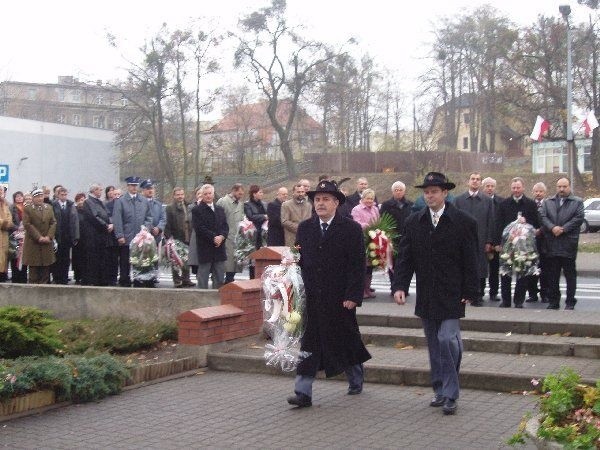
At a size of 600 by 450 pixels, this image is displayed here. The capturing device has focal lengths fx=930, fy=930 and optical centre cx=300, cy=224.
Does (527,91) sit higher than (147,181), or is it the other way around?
(527,91)

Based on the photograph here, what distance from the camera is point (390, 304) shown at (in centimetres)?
1345

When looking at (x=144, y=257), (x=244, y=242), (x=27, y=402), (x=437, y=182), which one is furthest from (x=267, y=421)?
(x=144, y=257)

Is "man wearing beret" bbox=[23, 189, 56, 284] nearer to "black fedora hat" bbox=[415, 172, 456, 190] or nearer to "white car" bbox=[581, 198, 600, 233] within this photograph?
"black fedora hat" bbox=[415, 172, 456, 190]

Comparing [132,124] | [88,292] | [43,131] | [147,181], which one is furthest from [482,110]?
[88,292]

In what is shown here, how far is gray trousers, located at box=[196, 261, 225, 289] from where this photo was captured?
14602mm

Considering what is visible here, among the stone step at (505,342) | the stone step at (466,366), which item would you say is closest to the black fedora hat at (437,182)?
the stone step at (466,366)

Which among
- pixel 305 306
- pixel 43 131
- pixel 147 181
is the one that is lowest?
pixel 305 306

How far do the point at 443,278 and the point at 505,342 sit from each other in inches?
95.2

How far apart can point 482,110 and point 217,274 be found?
4437 cm

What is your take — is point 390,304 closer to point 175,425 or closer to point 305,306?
point 305,306

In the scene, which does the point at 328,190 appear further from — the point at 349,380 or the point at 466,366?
the point at 466,366

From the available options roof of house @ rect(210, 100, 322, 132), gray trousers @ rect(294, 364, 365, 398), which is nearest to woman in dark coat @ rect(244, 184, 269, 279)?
gray trousers @ rect(294, 364, 365, 398)

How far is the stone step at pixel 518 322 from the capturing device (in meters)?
10.7

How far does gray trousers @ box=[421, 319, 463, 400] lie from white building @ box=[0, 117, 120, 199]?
42565 millimetres
